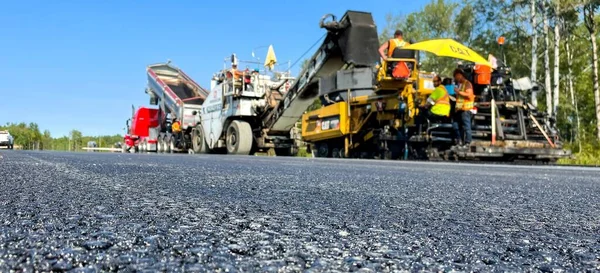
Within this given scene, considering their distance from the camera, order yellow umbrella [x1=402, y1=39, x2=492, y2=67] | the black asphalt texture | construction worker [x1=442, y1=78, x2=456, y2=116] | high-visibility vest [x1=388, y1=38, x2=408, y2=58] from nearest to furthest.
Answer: the black asphalt texture
yellow umbrella [x1=402, y1=39, x2=492, y2=67]
construction worker [x1=442, y1=78, x2=456, y2=116]
high-visibility vest [x1=388, y1=38, x2=408, y2=58]

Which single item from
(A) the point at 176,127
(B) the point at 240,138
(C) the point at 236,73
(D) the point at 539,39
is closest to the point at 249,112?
(B) the point at 240,138

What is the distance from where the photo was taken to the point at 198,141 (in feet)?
A: 45.1

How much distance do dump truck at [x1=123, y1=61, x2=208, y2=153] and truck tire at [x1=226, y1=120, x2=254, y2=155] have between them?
2530mm

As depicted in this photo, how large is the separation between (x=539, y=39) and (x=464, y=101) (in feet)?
49.8

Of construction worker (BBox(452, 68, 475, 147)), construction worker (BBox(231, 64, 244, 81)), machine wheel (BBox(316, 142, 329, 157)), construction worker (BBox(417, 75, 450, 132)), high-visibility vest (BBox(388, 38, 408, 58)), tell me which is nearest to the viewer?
construction worker (BBox(452, 68, 475, 147))

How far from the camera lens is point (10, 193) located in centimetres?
124

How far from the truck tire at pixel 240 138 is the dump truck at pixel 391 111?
168cm

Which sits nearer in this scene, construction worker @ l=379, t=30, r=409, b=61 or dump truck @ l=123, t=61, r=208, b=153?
construction worker @ l=379, t=30, r=409, b=61

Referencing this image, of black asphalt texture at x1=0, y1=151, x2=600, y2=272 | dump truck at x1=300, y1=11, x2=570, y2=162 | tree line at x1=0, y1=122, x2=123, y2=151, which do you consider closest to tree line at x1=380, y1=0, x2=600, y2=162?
dump truck at x1=300, y1=11, x2=570, y2=162

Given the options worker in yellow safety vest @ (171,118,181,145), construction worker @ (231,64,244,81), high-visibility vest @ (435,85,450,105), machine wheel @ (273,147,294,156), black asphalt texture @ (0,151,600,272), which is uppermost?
construction worker @ (231,64,244,81)

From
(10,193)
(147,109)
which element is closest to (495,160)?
(10,193)

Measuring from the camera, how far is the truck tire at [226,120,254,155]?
37.4ft

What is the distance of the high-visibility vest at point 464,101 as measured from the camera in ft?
25.1

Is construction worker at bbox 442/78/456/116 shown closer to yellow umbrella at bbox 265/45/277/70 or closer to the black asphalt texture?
yellow umbrella at bbox 265/45/277/70
